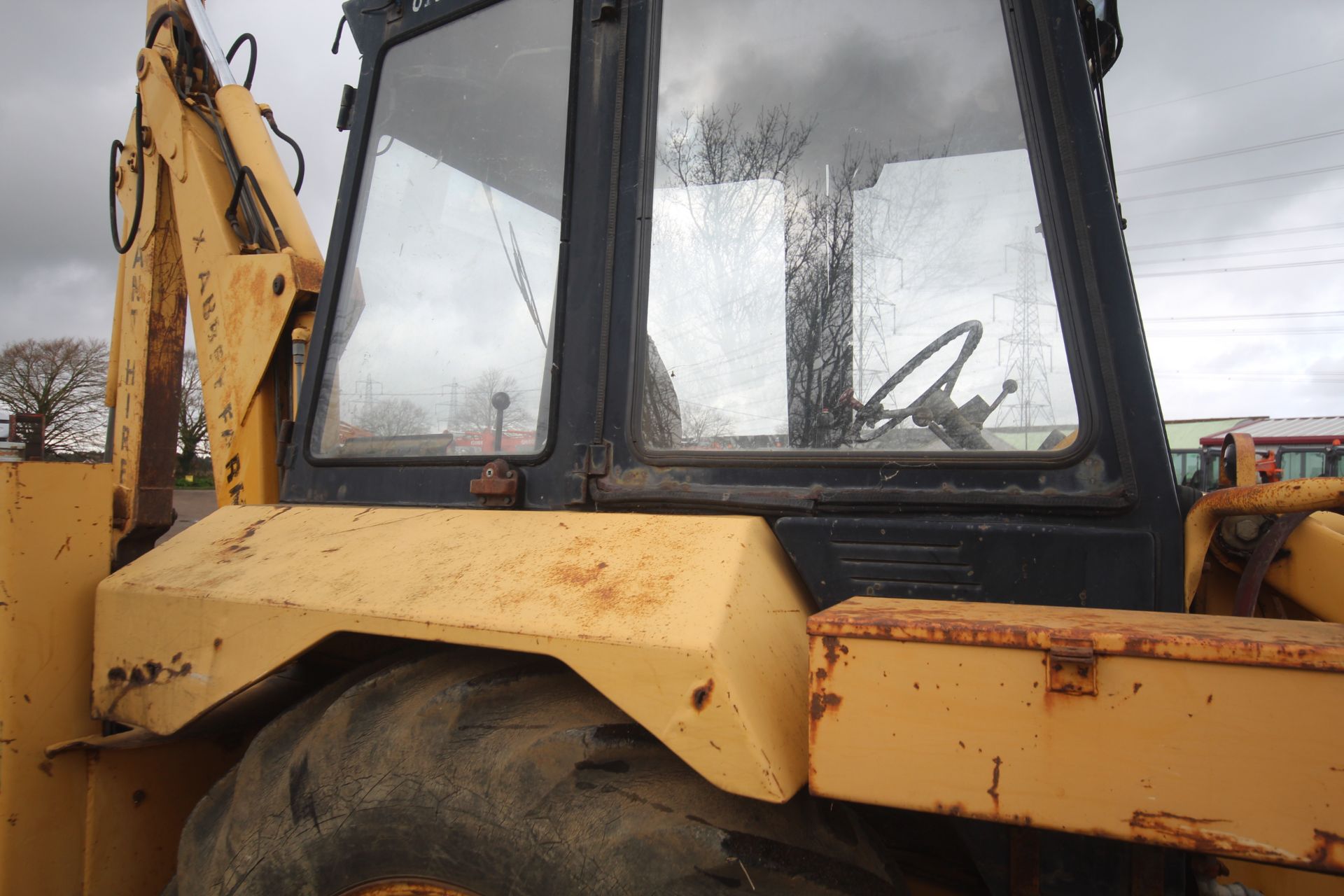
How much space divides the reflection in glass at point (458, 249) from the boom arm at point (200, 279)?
38 cm

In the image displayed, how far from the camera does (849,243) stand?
52.3 inches

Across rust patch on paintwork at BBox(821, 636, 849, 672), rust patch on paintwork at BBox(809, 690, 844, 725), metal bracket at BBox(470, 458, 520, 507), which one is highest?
metal bracket at BBox(470, 458, 520, 507)

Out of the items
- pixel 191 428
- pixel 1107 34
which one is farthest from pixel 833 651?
pixel 191 428

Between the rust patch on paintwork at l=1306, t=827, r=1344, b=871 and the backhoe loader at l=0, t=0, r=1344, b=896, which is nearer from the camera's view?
the rust patch on paintwork at l=1306, t=827, r=1344, b=871

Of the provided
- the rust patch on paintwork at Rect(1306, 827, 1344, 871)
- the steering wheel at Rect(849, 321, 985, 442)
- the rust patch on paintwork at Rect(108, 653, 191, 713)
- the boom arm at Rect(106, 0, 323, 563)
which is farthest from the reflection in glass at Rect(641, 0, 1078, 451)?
the boom arm at Rect(106, 0, 323, 563)

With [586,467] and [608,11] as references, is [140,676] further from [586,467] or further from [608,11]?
[608,11]

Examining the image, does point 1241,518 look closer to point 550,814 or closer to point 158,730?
point 550,814

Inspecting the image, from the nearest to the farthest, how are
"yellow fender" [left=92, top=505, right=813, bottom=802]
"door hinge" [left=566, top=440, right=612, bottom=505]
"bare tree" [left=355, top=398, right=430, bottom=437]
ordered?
"yellow fender" [left=92, top=505, right=813, bottom=802] < "door hinge" [left=566, top=440, right=612, bottom=505] < "bare tree" [left=355, top=398, right=430, bottom=437]

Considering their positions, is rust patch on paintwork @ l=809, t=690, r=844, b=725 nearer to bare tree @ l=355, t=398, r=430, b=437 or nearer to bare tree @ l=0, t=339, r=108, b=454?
bare tree @ l=355, t=398, r=430, b=437

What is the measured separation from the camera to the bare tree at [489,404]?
1.56 metres

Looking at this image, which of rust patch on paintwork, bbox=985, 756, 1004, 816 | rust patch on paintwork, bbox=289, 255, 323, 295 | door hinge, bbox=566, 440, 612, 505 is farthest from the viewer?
rust patch on paintwork, bbox=289, 255, 323, 295

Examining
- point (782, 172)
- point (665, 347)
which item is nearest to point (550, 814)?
point (665, 347)

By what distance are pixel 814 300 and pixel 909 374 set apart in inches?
7.5

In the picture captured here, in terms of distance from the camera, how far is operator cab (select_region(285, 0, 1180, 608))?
47.3 inches
